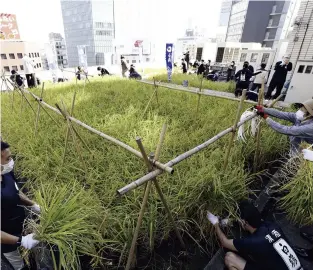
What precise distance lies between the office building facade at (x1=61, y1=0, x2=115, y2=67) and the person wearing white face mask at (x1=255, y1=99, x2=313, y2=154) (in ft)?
240

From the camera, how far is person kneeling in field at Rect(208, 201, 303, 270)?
1750mm

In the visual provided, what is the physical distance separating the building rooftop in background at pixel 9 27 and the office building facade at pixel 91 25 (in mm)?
27568

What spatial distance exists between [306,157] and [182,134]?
7.04 feet

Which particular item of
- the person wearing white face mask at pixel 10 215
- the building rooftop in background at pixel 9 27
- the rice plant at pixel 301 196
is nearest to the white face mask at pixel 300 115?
the rice plant at pixel 301 196

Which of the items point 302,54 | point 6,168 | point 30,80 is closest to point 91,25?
point 30,80

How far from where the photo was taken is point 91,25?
71.6m

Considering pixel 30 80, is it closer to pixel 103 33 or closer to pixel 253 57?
pixel 253 57

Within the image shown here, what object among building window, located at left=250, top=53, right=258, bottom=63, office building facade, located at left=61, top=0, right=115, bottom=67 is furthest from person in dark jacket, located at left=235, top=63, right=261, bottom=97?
office building facade, located at left=61, top=0, right=115, bottom=67

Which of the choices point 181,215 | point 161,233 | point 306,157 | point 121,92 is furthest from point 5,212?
point 121,92

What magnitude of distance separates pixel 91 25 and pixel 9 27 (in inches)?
1305

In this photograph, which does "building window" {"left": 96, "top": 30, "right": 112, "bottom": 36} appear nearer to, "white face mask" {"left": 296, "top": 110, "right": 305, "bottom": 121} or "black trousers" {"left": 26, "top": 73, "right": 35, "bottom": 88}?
"black trousers" {"left": 26, "top": 73, "right": 35, "bottom": 88}

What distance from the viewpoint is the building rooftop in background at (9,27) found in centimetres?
4273

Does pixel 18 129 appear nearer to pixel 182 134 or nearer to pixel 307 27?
pixel 182 134

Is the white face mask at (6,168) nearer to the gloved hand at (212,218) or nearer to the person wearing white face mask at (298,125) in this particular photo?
the gloved hand at (212,218)
